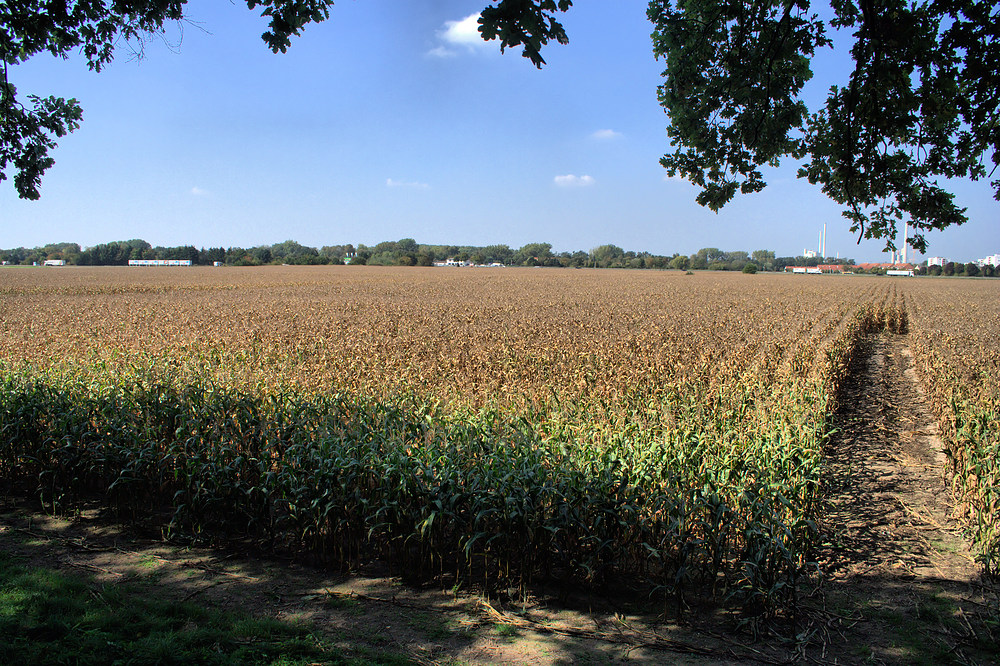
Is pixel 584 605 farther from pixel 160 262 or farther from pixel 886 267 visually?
pixel 886 267

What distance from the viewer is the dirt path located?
3881 mm

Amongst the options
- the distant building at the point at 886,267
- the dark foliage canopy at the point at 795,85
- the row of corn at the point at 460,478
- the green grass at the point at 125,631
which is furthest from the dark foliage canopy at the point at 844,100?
the distant building at the point at 886,267

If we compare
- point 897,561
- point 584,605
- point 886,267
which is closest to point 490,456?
point 584,605

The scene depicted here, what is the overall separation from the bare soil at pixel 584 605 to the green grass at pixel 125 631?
21 cm

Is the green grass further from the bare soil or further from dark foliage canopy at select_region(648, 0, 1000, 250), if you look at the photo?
dark foliage canopy at select_region(648, 0, 1000, 250)

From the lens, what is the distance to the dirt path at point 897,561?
153 inches

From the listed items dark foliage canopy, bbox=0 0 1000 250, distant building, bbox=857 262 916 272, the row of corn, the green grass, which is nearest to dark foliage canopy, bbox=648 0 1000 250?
dark foliage canopy, bbox=0 0 1000 250

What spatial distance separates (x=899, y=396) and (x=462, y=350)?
8721 millimetres

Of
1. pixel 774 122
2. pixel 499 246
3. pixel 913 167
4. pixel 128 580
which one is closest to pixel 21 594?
pixel 128 580

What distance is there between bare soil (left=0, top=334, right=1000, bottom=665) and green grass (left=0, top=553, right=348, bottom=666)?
21cm

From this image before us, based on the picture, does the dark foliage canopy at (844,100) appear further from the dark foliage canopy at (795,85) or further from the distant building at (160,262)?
the distant building at (160,262)

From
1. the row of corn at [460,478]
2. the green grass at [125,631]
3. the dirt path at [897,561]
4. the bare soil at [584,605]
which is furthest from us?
the row of corn at [460,478]

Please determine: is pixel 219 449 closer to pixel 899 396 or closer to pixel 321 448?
pixel 321 448

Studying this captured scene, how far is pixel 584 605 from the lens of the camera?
4.34 metres
